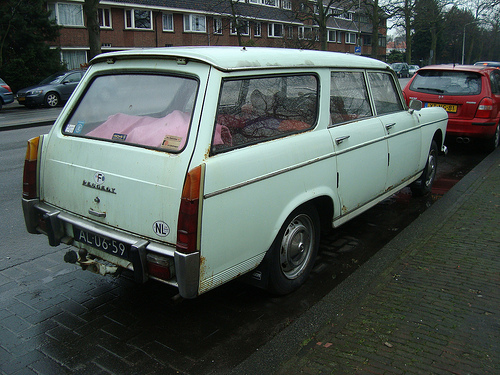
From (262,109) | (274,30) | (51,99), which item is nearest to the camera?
(262,109)

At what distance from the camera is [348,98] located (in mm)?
4492

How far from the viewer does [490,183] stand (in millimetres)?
7203

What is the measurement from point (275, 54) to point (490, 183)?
5.04 metres

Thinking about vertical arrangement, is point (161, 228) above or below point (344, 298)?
above

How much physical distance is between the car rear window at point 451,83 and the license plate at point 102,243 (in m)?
8.21

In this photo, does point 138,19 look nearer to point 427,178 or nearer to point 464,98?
point 464,98

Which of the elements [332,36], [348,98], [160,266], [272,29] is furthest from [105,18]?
[160,266]

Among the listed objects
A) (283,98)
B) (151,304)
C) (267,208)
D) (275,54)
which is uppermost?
(275,54)

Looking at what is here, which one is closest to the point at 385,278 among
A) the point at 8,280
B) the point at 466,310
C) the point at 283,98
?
the point at 466,310

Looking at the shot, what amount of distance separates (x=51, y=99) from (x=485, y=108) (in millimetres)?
19186

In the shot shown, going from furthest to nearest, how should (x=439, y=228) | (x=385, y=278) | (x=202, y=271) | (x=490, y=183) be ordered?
(x=490, y=183) < (x=439, y=228) < (x=385, y=278) < (x=202, y=271)

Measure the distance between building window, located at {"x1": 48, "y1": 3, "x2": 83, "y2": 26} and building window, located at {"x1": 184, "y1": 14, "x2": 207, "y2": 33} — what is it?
428 inches

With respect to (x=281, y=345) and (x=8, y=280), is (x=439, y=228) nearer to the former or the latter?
(x=281, y=345)

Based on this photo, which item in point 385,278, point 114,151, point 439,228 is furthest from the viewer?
point 439,228
